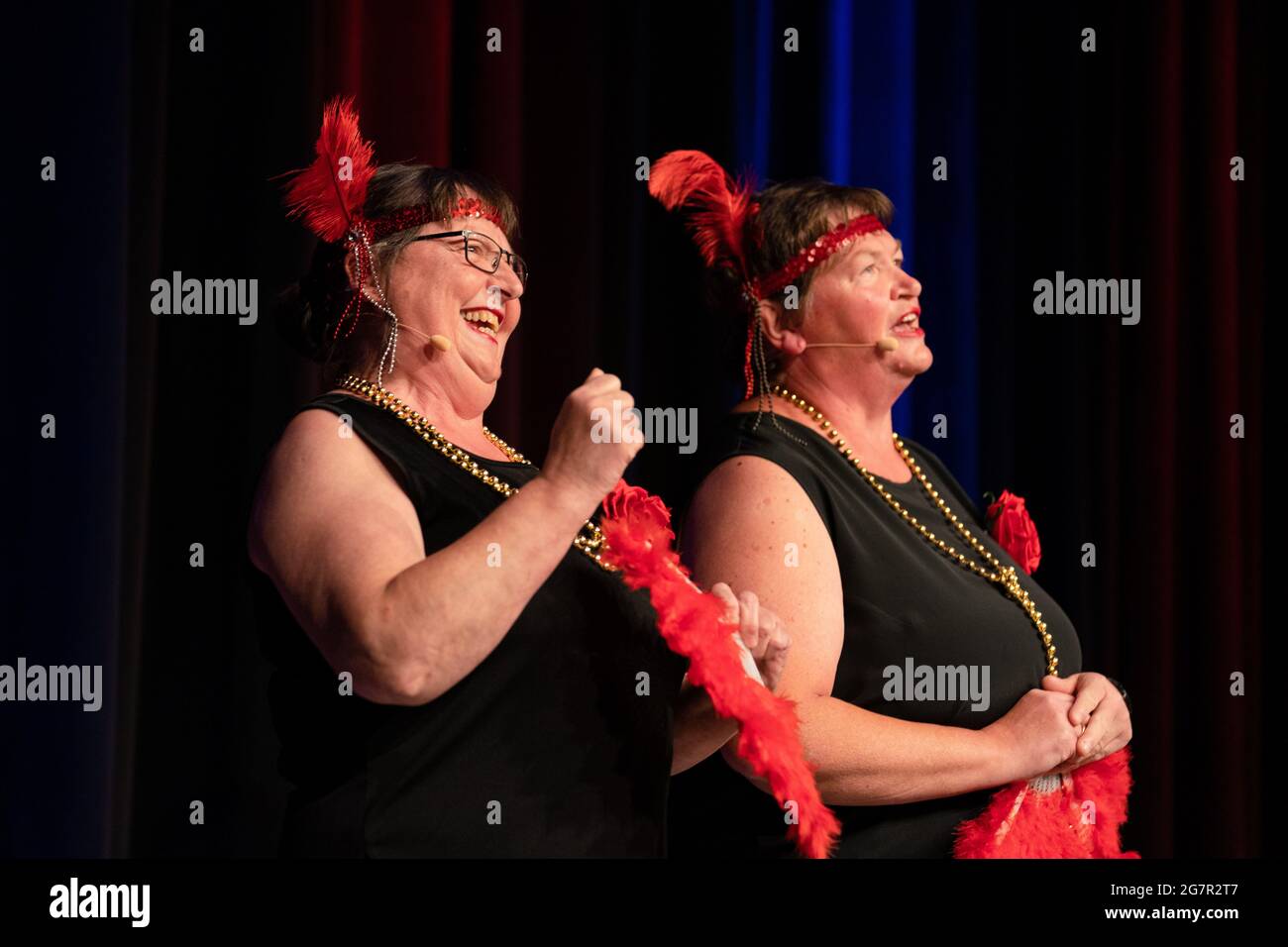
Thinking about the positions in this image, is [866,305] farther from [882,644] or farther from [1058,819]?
[1058,819]

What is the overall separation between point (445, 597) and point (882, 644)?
578 mm

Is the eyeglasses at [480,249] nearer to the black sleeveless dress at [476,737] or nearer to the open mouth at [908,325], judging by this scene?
the black sleeveless dress at [476,737]

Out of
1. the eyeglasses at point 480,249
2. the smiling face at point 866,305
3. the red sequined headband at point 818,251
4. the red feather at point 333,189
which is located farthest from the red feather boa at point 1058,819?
the red feather at point 333,189

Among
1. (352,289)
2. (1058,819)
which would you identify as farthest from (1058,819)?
(352,289)

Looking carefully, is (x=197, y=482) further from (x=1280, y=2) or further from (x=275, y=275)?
(x=1280, y=2)

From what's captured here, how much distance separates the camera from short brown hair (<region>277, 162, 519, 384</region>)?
1.34m

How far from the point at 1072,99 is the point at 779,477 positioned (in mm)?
1178

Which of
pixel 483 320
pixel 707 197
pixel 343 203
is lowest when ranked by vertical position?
pixel 483 320

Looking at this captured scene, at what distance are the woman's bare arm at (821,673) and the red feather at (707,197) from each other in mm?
355

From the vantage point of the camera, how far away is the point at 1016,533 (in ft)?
5.80

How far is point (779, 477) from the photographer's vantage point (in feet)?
4.92
